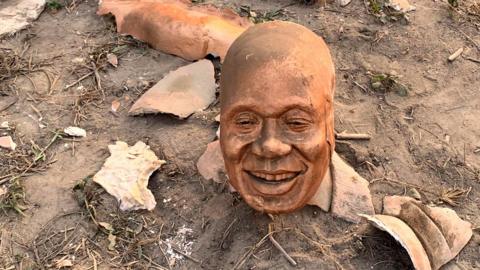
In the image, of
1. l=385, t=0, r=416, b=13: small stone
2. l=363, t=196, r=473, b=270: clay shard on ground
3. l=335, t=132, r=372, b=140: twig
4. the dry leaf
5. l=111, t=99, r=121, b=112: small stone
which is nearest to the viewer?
l=363, t=196, r=473, b=270: clay shard on ground

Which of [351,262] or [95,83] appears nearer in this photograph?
[351,262]

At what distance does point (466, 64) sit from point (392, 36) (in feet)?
2.00

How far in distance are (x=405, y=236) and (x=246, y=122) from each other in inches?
41.5

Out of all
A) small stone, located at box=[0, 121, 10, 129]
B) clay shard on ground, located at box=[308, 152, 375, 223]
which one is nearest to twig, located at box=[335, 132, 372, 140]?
clay shard on ground, located at box=[308, 152, 375, 223]

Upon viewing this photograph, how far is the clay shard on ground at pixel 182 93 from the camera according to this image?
4777mm

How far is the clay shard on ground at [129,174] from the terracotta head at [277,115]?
0.77m

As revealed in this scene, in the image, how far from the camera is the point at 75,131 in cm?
475

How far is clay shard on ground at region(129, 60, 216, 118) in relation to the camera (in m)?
4.78

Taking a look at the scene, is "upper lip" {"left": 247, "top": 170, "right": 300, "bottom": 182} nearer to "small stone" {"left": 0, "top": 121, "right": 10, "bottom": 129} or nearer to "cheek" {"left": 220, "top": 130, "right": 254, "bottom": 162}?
"cheek" {"left": 220, "top": 130, "right": 254, "bottom": 162}

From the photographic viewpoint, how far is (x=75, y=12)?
5918 millimetres

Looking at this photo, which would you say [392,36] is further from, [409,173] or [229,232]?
[229,232]

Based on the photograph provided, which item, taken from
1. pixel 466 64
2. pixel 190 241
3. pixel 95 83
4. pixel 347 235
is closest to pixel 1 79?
pixel 95 83

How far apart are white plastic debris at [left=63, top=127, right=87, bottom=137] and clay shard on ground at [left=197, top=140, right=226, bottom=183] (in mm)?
906

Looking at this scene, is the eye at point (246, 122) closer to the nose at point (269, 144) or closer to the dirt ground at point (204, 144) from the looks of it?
the nose at point (269, 144)
